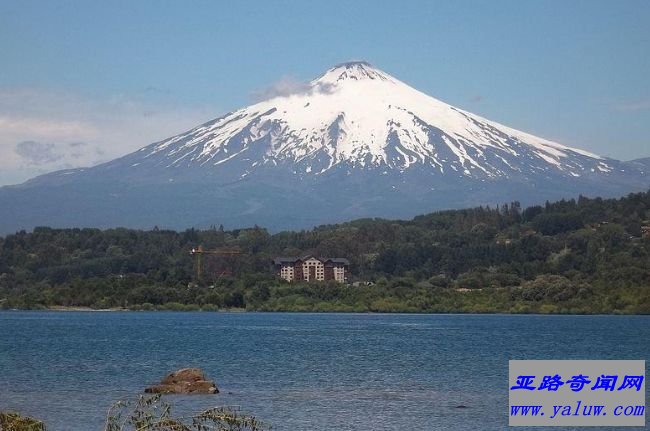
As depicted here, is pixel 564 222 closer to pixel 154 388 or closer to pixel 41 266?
pixel 41 266

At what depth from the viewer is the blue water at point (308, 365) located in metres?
35.4

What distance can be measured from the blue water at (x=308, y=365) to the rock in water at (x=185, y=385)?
0.62 meters

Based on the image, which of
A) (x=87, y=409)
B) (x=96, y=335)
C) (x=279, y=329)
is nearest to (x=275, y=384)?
(x=87, y=409)

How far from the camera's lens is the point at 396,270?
441 feet

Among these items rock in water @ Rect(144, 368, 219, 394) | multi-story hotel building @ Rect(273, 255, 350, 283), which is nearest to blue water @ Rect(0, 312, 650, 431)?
rock in water @ Rect(144, 368, 219, 394)

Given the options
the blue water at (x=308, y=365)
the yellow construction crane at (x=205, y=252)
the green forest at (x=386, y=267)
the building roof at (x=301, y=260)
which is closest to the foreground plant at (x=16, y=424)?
the blue water at (x=308, y=365)

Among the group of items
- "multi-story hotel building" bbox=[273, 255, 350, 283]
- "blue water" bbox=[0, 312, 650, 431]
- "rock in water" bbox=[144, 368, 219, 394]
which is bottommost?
"blue water" bbox=[0, 312, 650, 431]

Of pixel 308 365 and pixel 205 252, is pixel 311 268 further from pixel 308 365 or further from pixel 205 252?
pixel 308 365

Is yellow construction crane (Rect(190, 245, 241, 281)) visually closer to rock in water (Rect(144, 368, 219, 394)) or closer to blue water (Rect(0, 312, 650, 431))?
blue water (Rect(0, 312, 650, 431))

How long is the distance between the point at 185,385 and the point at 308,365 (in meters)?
12.1

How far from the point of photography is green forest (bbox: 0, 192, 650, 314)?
108562mm

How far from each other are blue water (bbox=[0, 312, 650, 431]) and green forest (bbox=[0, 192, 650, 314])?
18.2m

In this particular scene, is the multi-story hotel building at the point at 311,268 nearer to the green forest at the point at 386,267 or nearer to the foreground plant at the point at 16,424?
the green forest at the point at 386,267

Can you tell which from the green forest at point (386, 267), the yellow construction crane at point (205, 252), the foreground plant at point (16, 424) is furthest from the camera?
the yellow construction crane at point (205, 252)
